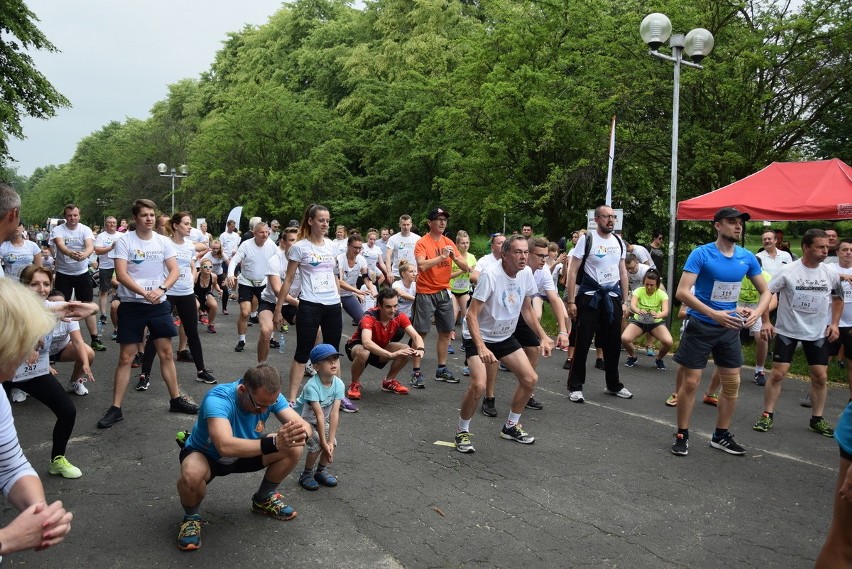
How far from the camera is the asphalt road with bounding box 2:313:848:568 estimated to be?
403 cm

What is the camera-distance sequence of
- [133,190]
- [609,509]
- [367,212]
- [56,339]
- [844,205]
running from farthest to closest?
[133,190] → [367,212] → [844,205] → [56,339] → [609,509]

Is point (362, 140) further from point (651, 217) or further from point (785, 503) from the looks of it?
point (785, 503)

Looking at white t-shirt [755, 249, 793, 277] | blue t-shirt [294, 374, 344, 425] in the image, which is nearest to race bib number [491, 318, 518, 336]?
blue t-shirt [294, 374, 344, 425]

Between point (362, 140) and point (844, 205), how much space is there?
78.2 ft

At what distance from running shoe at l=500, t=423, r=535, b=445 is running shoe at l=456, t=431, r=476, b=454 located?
443 mm

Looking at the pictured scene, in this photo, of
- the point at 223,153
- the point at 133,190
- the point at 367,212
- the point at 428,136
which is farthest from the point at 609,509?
the point at 133,190

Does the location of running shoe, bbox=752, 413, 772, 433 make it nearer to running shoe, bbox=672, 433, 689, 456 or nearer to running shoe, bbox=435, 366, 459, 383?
running shoe, bbox=672, 433, 689, 456

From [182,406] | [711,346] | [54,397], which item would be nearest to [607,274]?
[711,346]

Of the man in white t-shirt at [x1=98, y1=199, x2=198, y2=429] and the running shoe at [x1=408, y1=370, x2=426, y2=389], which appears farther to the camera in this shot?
the running shoe at [x1=408, y1=370, x2=426, y2=389]

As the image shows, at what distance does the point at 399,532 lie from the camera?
4.30 metres

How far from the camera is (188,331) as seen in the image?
25.9 ft

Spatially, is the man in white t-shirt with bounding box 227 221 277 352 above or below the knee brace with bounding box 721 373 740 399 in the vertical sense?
above

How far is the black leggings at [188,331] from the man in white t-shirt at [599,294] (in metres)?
4.29

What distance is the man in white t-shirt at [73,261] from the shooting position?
1012cm
